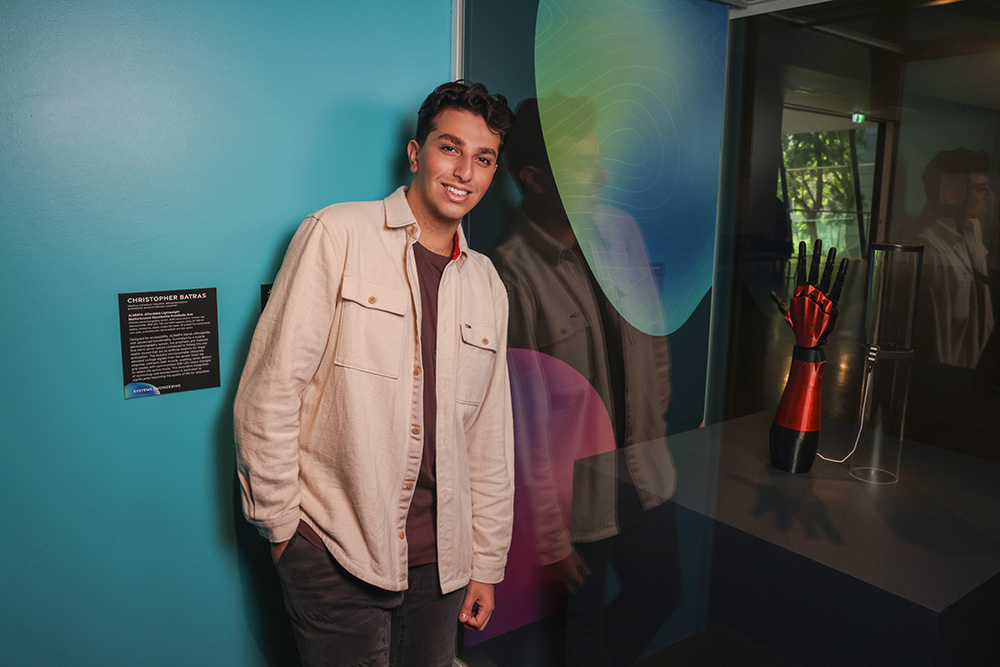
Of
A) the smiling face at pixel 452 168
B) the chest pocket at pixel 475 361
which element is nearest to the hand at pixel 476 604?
the chest pocket at pixel 475 361

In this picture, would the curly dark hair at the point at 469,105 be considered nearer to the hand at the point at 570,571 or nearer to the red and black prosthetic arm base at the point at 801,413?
the red and black prosthetic arm base at the point at 801,413

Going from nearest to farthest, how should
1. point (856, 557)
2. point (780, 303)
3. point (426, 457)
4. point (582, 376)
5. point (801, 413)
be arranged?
point (856, 557) → point (426, 457) → point (801, 413) → point (780, 303) → point (582, 376)

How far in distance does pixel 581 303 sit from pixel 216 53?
1203 mm

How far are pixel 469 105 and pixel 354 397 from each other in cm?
A: 75

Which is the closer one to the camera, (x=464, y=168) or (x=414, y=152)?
(x=464, y=168)

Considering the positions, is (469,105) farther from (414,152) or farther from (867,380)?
(867,380)

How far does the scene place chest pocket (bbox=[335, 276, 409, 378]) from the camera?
5.26 feet

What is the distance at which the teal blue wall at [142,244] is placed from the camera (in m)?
1.56

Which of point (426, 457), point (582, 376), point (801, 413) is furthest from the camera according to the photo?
point (582, 376)

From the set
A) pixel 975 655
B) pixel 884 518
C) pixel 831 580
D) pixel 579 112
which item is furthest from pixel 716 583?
pixel 579 112

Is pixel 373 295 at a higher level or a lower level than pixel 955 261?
lower

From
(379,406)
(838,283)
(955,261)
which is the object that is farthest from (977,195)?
(379,406)

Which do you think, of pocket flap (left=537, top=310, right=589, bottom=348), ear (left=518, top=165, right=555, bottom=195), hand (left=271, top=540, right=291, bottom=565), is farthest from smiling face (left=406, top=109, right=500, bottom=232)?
hand (left=271, top=540, right=291, bottom=565)

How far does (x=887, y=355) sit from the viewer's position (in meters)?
1.75
